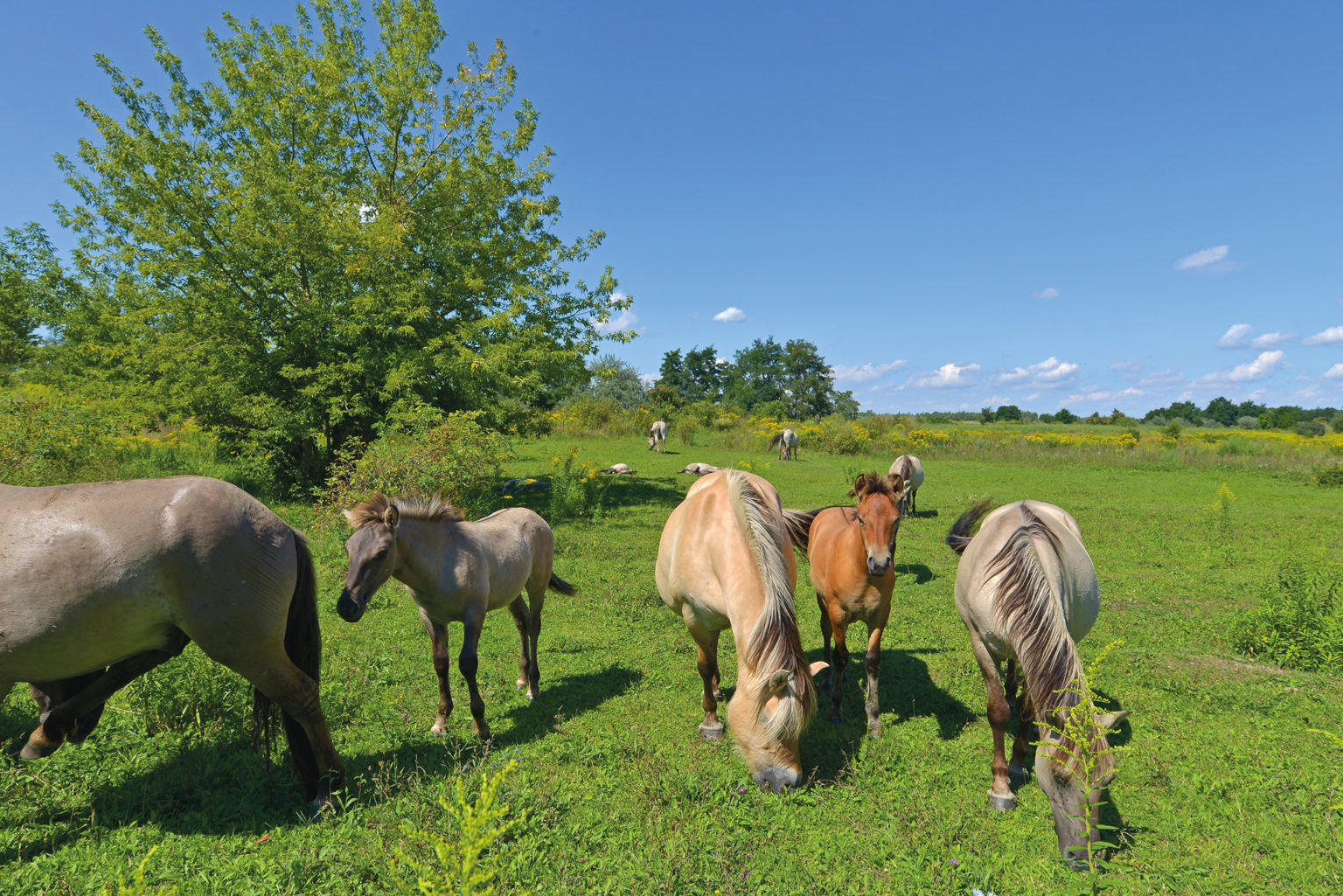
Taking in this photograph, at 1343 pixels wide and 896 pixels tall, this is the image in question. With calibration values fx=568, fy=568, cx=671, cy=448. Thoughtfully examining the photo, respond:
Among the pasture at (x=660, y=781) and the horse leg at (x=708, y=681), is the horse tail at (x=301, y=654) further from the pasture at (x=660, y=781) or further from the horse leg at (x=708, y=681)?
the horse leg at (x=708, y=681)

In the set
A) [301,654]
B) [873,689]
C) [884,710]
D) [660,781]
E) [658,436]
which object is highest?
[658,436]

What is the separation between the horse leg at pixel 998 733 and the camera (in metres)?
3.70

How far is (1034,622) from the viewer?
136 inches

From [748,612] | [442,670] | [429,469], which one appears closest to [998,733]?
[748,612]

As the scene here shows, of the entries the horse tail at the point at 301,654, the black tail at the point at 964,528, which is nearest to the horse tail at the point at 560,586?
the horse tail at the point at 301,654

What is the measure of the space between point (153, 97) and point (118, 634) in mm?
15958

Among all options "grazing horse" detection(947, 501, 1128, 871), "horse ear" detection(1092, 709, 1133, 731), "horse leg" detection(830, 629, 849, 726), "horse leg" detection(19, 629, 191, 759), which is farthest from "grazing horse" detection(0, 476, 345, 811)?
"horse ear" detection(1092, 709, 1133, 731)

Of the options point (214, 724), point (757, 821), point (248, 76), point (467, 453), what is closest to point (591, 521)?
point (467, 453)

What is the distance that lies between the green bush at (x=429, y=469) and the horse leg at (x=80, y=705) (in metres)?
4.85

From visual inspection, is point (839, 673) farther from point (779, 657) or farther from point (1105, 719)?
point (1105, 719)

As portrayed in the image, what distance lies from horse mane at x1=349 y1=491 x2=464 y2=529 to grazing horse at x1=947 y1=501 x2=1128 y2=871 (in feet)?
13.5

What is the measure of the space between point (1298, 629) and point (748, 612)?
656cm

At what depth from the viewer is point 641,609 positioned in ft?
25.3

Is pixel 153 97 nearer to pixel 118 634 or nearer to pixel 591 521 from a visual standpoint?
pixel 591 521
